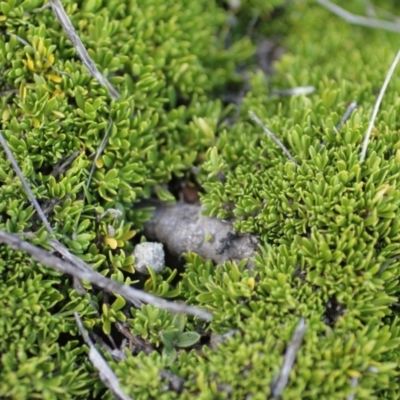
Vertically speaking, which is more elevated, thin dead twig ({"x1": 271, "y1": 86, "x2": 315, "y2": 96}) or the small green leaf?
thin dead twig ({"x1": 271, "y1": 86, "x2": 315, "y2": 96})

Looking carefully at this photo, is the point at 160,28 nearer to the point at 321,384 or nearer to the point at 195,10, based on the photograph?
the point at 195,10

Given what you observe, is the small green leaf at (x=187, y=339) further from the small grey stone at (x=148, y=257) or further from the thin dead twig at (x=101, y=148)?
the thin dead twig at (x=101, y=148)

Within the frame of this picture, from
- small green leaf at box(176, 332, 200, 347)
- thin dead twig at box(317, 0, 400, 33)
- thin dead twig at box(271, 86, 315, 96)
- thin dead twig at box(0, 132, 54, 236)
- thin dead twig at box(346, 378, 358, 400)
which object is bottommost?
small green leaf at box(176, 332, 200, 347)

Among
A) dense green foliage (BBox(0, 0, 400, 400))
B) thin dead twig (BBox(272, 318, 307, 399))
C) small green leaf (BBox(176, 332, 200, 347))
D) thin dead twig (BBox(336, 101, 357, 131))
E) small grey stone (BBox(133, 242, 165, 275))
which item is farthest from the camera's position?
thin dead twig (BBox(336, 101, 357, 131))

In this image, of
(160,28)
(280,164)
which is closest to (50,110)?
(160,28)

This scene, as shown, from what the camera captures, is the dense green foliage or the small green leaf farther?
the small green leaf

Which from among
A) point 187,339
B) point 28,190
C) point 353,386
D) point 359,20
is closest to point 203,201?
point 187,339

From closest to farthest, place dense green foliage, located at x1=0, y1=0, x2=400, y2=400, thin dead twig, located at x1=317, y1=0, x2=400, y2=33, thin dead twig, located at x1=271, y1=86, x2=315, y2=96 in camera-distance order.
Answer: dense green foliage, located at x1=0, y1=0, x2=400, y2=400 → thin dead twig, located at x1=271, y1=86, x2=315, y2=96 → thin dead twig, located at x1=317, y1=0, x2=400, y2=33

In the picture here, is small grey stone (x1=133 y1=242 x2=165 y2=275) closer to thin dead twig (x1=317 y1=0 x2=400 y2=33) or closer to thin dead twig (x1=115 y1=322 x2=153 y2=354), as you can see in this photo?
thin dead twig (x1=115 y1=322 x2=153 y2=354)

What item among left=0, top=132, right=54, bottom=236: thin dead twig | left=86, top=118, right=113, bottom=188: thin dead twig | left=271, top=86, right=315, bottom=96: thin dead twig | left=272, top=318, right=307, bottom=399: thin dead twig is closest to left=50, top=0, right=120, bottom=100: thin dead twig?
left=86, top=118, right=113, bottom=188: thin dead twig
